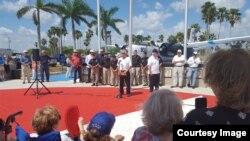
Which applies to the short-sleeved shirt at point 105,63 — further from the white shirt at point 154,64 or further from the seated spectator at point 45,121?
the seated spectator at point 45,121

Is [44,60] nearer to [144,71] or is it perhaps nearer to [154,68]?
[144,71]

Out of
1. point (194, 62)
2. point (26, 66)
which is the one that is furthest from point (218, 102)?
point (26, 66)

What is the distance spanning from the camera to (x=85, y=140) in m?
2.82

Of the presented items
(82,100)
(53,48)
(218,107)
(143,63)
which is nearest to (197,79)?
(143,63)

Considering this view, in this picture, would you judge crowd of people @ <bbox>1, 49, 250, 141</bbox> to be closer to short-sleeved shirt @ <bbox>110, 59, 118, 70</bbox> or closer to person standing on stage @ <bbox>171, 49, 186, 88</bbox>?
person standing on stage @ <bbox>171, 49, 186, 88</bbox>

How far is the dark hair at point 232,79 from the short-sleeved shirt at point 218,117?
47 millimetres

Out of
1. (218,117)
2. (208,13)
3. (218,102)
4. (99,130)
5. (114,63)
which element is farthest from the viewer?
(208,13)

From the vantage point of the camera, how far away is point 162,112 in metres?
2.27

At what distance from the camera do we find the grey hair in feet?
7.45

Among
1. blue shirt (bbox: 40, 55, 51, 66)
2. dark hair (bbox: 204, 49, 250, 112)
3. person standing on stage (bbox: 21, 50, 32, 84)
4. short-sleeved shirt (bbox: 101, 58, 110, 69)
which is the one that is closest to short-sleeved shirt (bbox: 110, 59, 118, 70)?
short-sleeved shirt (bbox: 101, 58, 110, 69)

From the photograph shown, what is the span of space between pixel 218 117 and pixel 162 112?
21.6 inches

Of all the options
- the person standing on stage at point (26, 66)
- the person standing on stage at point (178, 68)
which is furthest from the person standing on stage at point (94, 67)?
the person standing on stage at point (178, 68)

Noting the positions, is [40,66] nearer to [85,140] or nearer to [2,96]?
[2,96]

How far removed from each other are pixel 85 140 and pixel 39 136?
0.88 meters
